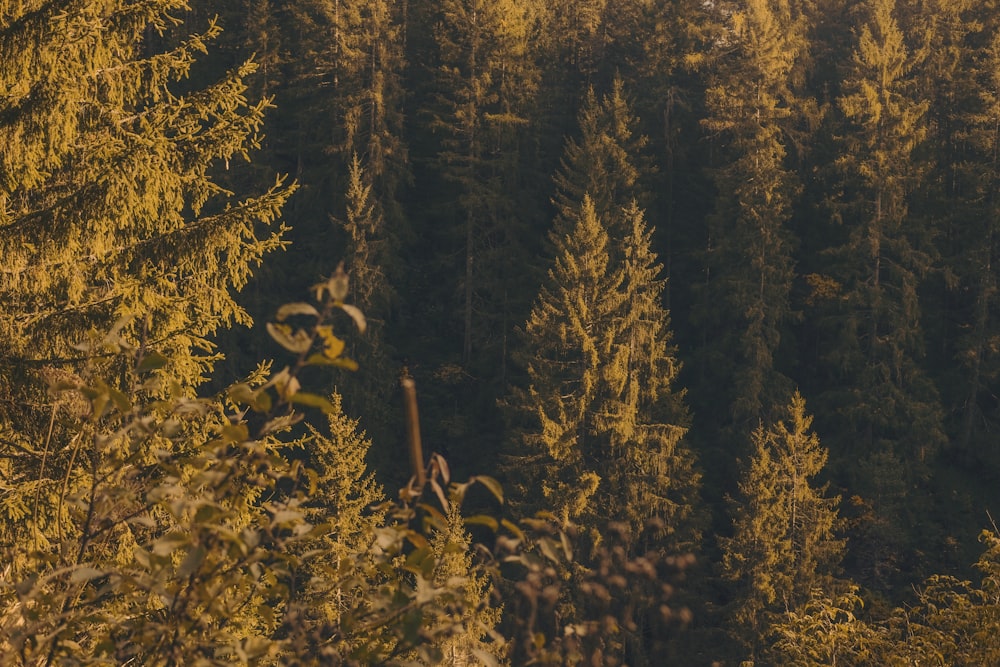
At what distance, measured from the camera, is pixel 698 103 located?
3634 cm

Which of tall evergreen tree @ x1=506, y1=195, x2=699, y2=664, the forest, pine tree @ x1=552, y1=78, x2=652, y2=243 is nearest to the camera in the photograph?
the forest

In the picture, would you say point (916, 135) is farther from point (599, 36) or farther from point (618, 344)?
point (599, 36)

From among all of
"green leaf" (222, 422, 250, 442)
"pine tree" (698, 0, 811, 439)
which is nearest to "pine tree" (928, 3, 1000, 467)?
"pine tree" (698, 0, 811, 439)

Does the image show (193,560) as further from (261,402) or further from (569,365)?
(569,365)

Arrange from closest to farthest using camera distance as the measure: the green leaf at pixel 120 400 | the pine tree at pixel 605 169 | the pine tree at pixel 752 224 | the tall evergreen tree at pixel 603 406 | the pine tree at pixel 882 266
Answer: the green leaf at pixel 120 400 → the tall evergreen tree at pixel 603 406 → the pine tree at pixel 882 266 → the pine tree at pixel 752 224 → the pine tree at pixel 605 169

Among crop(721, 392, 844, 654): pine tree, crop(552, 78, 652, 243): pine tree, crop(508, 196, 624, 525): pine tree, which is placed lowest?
crop(721, 392, 844, 654): pine tree

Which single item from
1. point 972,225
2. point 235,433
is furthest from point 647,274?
point 235,433

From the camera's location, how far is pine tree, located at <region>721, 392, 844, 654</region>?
22578mm

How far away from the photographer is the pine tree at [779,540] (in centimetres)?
2258

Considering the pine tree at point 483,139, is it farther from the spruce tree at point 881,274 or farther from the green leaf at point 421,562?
the green leaf at point 421,562

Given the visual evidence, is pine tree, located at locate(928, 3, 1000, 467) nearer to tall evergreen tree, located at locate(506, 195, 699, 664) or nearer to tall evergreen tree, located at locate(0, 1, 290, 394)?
tall evergreen tree, located at locate(506, 195, 699, 664)

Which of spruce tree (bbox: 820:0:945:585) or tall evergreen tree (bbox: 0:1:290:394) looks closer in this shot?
tall evergreen tree (bbox: 0:1:290:394)

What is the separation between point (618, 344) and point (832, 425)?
23.7ft

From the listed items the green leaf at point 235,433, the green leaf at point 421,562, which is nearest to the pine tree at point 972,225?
the green leaf at point 421,562
